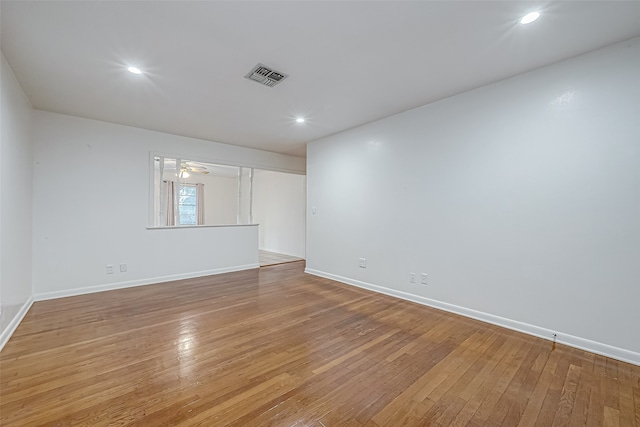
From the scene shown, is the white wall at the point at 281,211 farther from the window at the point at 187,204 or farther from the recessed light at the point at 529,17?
the recessed light at the point at 529,17

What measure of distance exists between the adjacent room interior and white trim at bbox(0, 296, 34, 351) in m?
0.04

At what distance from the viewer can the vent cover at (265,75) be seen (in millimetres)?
2568

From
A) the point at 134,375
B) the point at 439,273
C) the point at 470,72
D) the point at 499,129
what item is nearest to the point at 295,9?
the point at 470,72

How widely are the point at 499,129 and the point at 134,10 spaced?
3432 millimetres

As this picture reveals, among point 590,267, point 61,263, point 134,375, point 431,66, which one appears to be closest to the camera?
point 134,375

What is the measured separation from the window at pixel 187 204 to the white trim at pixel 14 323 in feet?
7.06

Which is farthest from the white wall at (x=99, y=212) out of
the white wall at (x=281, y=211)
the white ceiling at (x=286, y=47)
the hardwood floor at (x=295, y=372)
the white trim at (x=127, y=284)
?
the white wall at (x=281, y=211)

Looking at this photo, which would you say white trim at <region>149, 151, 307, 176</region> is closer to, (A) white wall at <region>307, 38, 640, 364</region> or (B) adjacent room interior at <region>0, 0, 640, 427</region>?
(B) adjacent room interior at <region>0, 0, 640, 427</region>

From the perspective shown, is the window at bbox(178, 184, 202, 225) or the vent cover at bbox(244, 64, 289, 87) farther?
the window at bbox(178, 184, 202, 225)

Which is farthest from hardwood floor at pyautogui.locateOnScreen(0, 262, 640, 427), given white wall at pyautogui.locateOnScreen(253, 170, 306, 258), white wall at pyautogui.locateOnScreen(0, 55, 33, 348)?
white wall at pyautogui.locateOnScreen(253, 170, 306, 258)

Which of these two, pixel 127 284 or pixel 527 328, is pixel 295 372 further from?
pixel 127 284

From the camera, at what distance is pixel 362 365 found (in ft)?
6.84

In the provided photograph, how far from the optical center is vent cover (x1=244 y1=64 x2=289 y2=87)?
8.43 ft

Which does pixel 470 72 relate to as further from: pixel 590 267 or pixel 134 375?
pixel 134 375
